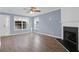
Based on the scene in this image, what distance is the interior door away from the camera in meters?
7.88

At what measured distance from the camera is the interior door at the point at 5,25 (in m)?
7.88

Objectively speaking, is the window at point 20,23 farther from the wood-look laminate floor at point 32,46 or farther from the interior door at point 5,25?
the wood-look laminate floor at point 32,46

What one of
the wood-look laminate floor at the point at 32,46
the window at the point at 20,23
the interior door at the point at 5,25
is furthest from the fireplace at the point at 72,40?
the window at the point at 20,23

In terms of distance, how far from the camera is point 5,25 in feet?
26.9

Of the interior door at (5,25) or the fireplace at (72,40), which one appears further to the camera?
the interior door at (5,25)

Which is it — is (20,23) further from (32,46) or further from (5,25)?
(32,46)

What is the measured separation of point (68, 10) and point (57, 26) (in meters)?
3.18

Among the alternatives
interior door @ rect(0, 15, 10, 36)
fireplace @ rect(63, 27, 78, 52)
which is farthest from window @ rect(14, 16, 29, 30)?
fireplace @ rect(63, 27, 78, 52)

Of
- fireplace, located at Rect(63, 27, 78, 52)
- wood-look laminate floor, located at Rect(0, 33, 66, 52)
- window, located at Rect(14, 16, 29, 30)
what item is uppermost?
window, located at Rect(14, 16, 29, 30)

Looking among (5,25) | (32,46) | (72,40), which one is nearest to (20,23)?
(5,25)

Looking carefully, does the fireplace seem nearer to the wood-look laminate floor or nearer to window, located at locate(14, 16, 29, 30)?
the wood-look laminate floor
